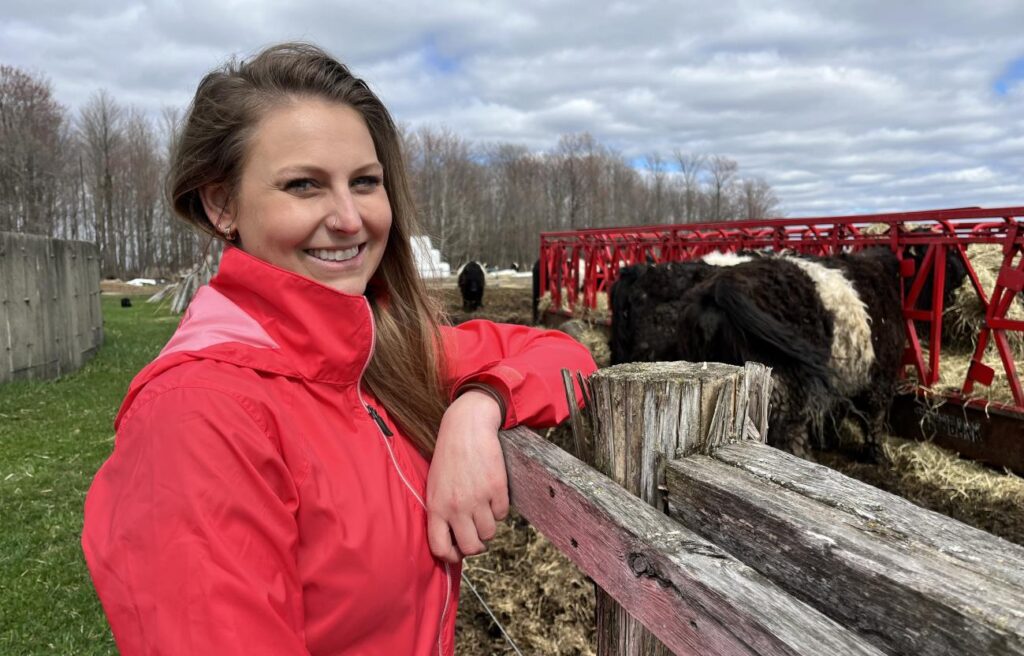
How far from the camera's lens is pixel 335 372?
3.85 feet

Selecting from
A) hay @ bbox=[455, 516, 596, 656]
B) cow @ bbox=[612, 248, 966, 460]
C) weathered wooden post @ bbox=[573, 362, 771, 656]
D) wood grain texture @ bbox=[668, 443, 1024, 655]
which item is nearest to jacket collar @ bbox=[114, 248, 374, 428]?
weathered wooden post @ bbox=[573, 362, 771, 656]

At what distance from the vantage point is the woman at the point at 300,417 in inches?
33.0

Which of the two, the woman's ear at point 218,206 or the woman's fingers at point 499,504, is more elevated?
the woman's ear at point 218,206

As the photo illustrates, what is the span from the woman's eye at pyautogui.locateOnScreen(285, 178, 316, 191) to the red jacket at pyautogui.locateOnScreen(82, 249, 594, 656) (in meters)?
0.17

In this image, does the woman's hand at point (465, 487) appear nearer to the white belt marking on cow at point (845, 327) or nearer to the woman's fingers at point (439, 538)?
the woman's fingers at point (439, 538)

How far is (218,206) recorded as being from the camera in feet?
4.38

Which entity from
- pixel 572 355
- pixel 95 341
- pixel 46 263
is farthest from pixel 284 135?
pixel 95 341

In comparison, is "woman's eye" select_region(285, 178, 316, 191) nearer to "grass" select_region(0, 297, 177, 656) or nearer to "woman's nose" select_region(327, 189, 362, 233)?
"woman's nose" select_region(327, 189, 362, 233)

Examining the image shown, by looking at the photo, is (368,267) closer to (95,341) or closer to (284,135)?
(284,135)

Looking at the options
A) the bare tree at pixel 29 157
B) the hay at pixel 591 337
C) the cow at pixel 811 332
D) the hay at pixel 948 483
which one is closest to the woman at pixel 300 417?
the cow at pixel 811 332

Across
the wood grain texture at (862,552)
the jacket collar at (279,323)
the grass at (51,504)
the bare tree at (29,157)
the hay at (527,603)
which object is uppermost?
the bare tree at (29,157)

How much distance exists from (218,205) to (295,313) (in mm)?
375

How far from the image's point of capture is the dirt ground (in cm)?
323

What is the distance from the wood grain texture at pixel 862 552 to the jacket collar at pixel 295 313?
2.02 ft
